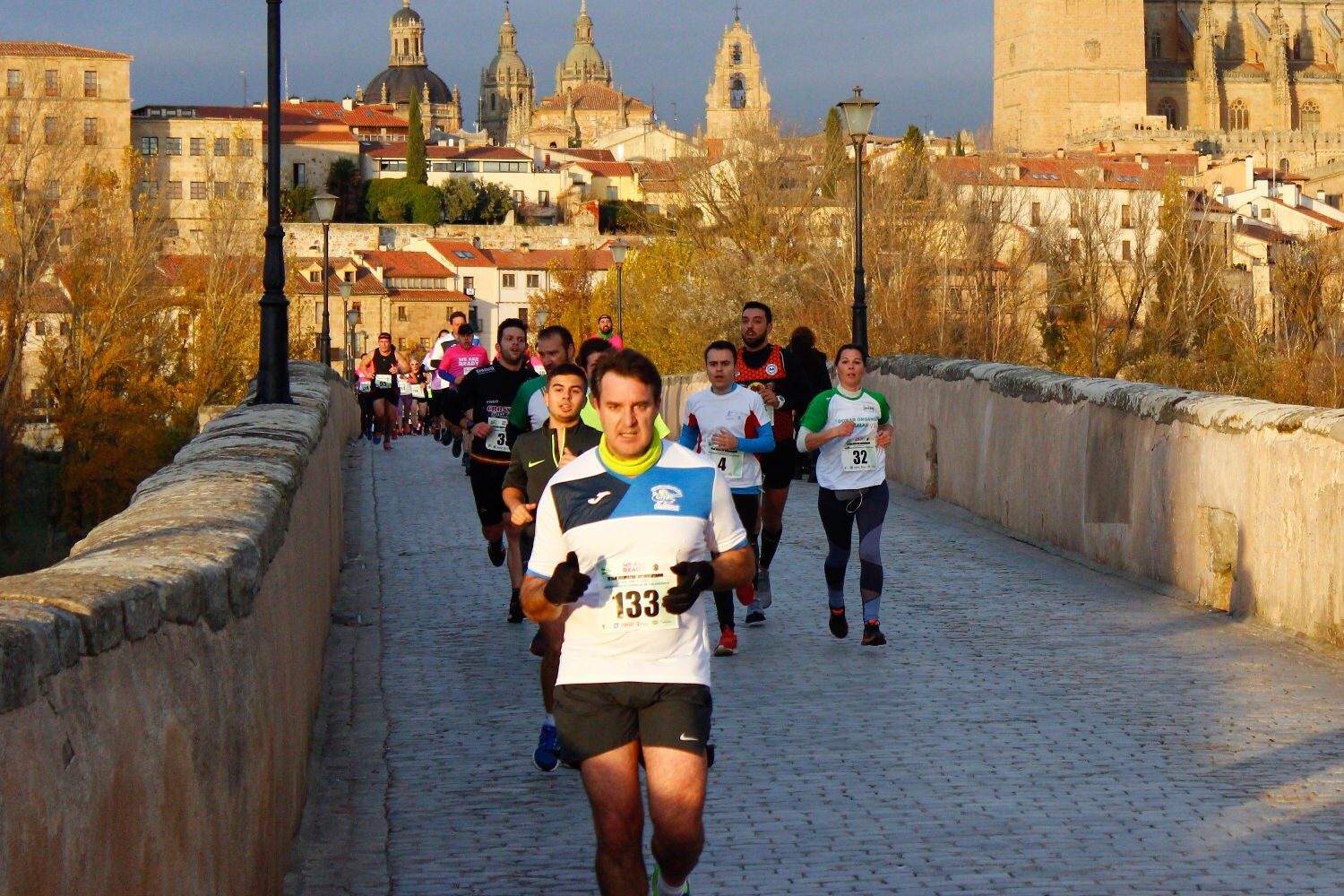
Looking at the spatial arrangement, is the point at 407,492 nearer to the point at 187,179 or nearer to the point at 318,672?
the point at 318,672

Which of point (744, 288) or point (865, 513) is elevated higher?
point (744, 288)

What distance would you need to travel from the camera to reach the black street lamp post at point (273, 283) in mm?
12875

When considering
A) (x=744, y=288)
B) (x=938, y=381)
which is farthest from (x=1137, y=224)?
(x=938, y=381)

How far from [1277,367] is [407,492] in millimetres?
25879

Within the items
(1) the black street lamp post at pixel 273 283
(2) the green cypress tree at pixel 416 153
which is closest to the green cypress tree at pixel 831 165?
(1) the black street lamp post at pixel 273 283

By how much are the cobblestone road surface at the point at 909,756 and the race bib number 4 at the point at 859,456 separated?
97 centimetres

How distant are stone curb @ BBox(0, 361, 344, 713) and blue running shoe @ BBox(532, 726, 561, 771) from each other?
4.52ft

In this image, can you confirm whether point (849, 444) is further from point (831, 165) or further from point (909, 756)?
point (831, 165)

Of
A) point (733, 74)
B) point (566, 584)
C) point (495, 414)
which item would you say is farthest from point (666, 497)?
point (733, 74)

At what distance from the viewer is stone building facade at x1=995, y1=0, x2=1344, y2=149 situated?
14388 centimetres

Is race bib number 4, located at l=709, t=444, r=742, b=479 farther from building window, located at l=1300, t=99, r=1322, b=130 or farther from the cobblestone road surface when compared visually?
building window, located at l=1300, t=99, r=1322, b=130

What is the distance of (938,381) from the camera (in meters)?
18.4

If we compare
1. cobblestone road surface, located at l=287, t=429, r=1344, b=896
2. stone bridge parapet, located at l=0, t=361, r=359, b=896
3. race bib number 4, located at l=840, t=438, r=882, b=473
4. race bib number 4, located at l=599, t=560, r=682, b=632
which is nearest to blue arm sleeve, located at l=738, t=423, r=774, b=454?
race bib number 4, located at l=840, t=438, r=882, b=473

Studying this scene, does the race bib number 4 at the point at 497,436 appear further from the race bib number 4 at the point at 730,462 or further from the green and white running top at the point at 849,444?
the green and white running top at the point at 849,444
